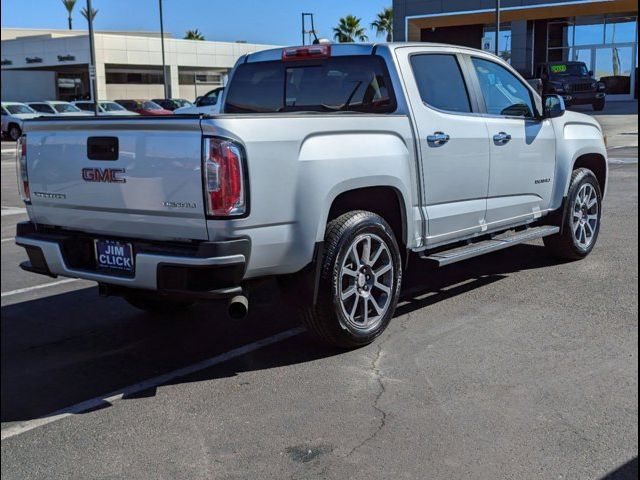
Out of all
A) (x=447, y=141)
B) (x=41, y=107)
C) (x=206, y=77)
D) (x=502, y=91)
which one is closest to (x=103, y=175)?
(x=447, y=141)

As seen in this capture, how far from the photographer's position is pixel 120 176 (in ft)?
13.5

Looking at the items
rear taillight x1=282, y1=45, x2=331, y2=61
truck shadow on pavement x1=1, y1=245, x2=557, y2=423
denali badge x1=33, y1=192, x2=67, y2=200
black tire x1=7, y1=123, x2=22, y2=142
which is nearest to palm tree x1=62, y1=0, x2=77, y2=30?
truck shadow on pavement x1=1, y1=245, x2=557, y2=423

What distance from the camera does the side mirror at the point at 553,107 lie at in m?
6.49

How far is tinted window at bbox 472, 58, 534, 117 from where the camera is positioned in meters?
6.07

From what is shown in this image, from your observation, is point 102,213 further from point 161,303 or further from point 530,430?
point 530,430

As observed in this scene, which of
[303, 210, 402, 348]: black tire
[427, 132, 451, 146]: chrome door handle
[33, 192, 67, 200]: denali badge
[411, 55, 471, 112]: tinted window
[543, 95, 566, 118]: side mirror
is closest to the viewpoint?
[33, 192, 67, 200]: denali badge

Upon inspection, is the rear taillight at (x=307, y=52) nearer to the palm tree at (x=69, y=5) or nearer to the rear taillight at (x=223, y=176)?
the rear taillight at (x=223, y=176)

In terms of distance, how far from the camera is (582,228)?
7.09 m

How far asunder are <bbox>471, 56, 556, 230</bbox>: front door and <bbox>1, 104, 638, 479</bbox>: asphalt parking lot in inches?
27.4

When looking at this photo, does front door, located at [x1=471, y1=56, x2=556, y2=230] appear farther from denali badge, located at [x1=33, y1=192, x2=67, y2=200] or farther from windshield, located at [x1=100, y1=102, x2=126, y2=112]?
windshield, located at [x1=100, y1=102, x2=126, y2=112]

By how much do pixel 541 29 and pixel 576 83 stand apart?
11518 mm

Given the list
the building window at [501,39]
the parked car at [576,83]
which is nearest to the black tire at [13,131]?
the parked car at [576,83]

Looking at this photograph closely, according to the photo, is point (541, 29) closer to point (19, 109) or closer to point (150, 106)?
point (150, 106)

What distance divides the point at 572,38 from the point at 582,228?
35.9 meters
